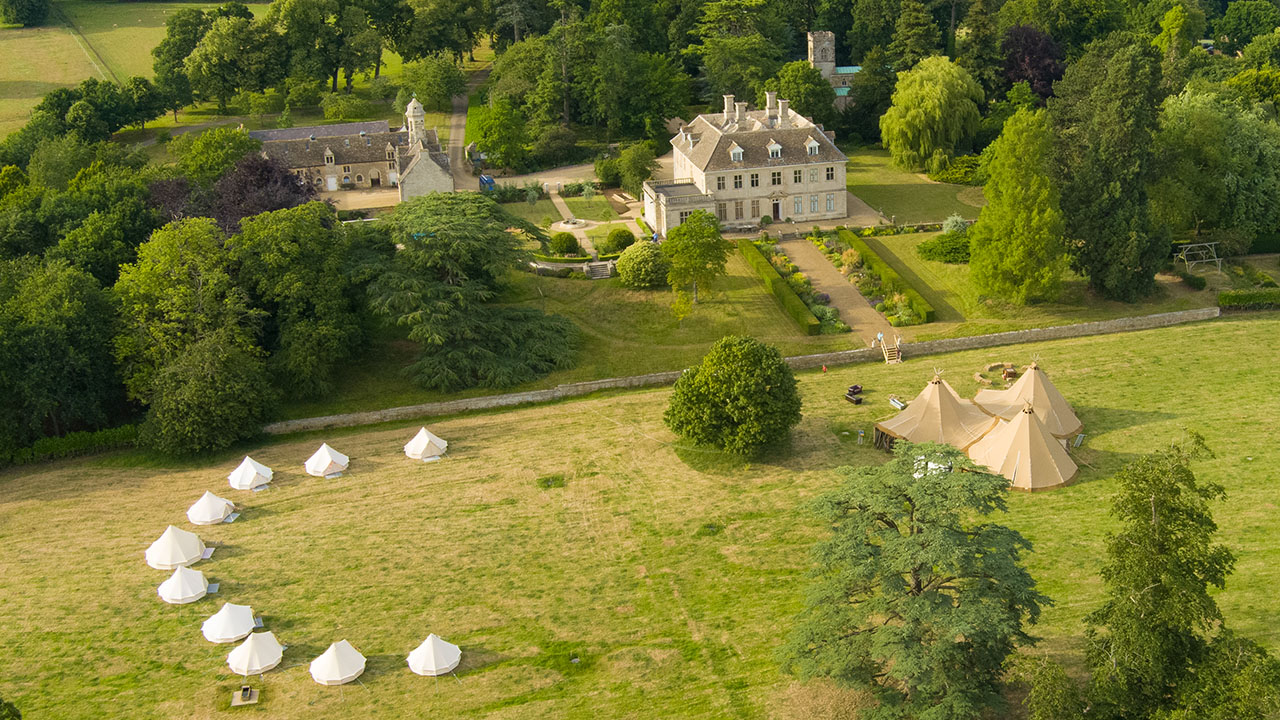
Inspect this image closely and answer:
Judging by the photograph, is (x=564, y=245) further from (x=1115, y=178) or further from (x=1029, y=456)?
(x=1029, y=456)

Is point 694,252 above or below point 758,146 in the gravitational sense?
below

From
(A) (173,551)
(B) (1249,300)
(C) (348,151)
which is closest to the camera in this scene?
(A) (173,551)

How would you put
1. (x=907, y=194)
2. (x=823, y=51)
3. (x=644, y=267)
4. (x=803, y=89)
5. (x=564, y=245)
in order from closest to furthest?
(x=644, y=267)
(x=564, y=245)
(x=907, y=194)
(x=803, y=89)
(x=823, y=51)

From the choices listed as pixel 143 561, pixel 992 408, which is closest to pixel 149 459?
pixel 143 561

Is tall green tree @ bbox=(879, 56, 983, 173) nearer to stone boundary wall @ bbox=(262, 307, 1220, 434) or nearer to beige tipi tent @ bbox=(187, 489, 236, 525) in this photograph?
stone boundary wall @ bbox=(262, 307, 1220, 434)

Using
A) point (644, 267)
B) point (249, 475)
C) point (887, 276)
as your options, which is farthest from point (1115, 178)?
point (249, 475)

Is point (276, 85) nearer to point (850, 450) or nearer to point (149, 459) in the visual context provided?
point (149, 459)

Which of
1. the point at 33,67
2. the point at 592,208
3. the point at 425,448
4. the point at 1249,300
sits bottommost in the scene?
the point at 425,448
